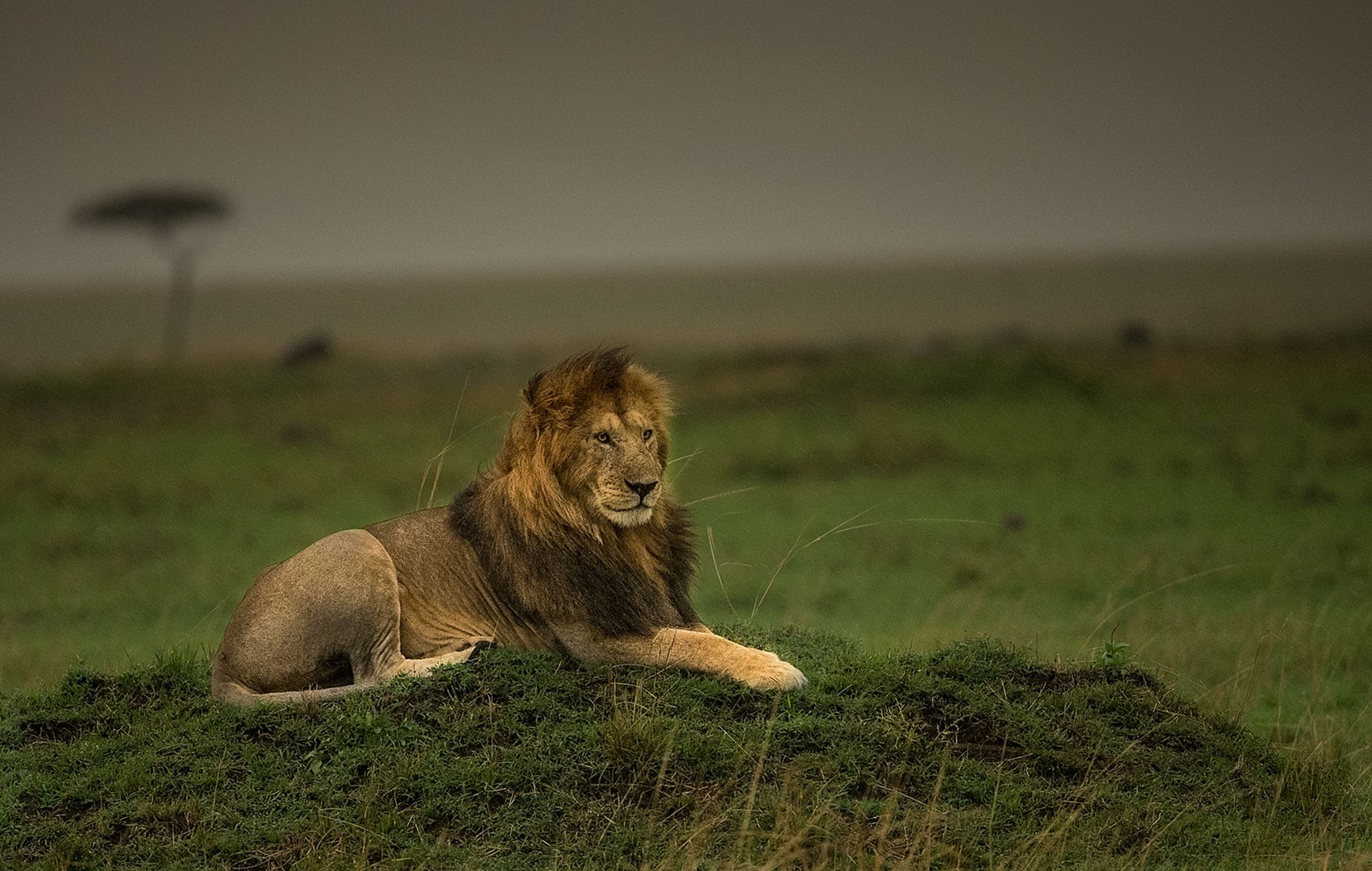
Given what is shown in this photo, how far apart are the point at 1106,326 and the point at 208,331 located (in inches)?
1986

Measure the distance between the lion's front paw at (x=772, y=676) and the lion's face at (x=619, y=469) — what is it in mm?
798

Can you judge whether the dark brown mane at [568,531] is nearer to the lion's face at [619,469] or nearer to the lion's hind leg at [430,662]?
the lion's face at [619,469]

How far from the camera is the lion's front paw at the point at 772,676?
6.55 metres

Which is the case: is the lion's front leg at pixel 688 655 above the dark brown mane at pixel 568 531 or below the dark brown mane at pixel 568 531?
below

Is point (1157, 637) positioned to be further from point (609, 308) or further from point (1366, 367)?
point (609, 308)

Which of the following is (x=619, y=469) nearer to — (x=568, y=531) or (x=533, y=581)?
(x=568, y=531)

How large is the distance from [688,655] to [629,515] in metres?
0.66

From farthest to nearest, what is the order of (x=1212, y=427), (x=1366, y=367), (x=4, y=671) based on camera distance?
1. (x=1366, y=367)
2. (x=1212, y=427)
3. (x=4, y=671)

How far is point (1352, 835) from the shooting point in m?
6.50

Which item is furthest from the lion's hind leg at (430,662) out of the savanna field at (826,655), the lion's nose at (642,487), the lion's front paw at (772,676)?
the lion's front paw at (772,676)

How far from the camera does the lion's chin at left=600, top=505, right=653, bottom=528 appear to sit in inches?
262

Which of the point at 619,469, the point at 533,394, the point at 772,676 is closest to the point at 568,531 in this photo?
the point at 619,469

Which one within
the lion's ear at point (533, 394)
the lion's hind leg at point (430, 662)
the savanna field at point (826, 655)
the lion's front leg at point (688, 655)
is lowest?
the savanna field at point (826, 655)

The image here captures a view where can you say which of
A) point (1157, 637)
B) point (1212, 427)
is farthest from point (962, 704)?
point (1212, 427)
